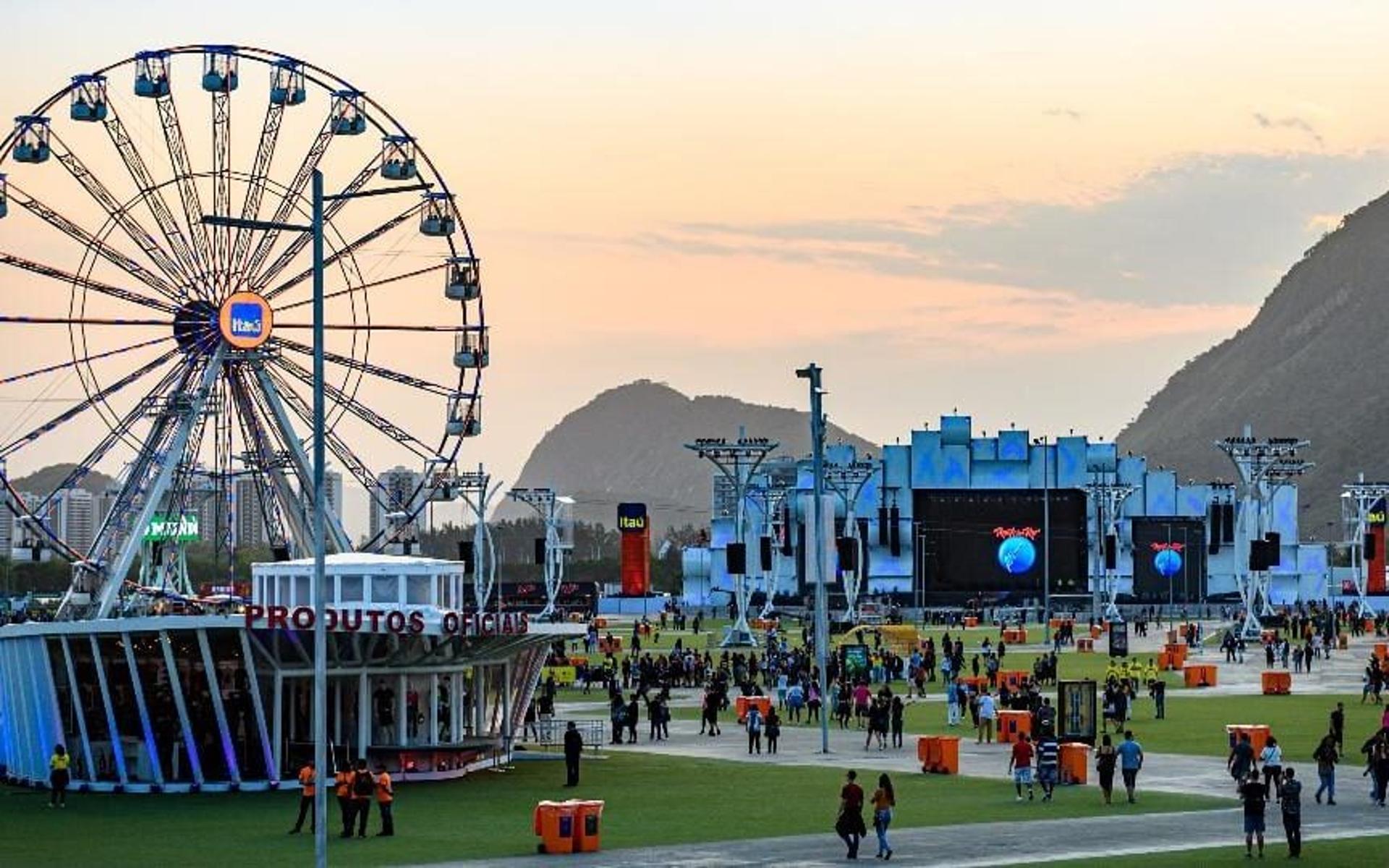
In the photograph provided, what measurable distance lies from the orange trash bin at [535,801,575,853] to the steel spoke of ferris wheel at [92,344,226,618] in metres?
22.9

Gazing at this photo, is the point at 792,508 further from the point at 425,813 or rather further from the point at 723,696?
the point at 425,813

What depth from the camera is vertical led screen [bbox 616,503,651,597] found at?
16038 centimetres

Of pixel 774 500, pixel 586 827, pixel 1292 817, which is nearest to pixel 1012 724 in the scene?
pixel 586 827

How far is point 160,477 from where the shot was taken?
214ft

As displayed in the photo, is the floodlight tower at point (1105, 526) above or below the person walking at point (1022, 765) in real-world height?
above

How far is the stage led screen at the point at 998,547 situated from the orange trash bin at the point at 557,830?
143461mm

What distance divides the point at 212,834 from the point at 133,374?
26.3 m

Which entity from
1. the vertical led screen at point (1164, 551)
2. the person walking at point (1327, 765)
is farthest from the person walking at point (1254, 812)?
the vertical led screen at point (1164, 551)

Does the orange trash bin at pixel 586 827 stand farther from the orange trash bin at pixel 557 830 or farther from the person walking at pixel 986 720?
the person walking at pixel 986 720

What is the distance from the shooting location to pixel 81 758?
185 feet

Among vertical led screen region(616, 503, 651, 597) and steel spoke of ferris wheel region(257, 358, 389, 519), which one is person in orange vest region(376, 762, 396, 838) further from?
vertical led screen region(616, 503, 651, 597)

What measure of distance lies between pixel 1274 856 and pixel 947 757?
54.9ft

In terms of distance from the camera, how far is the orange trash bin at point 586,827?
4228cm

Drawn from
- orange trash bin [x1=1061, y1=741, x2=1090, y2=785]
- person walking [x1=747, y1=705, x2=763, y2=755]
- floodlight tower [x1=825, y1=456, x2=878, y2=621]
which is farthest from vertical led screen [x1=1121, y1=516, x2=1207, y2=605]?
orange trash bin [x1=1061, y1=741, x2=1090, y2=785]
